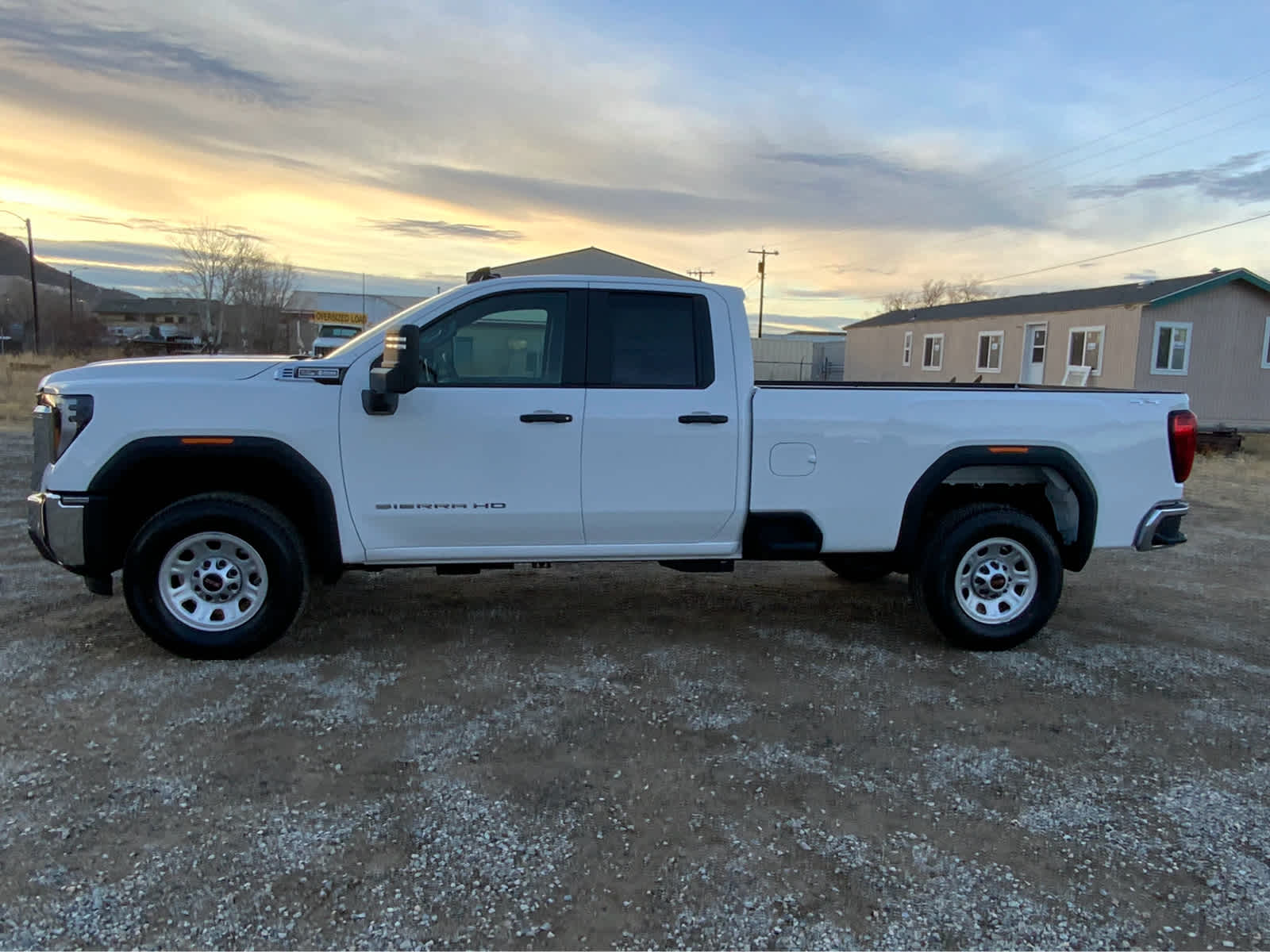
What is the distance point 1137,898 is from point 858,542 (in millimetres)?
2444

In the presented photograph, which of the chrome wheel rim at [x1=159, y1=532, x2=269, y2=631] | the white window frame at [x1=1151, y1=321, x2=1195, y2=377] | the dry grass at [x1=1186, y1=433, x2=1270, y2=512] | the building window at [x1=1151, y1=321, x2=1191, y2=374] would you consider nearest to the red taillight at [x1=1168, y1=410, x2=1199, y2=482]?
the chrome wheel rim at [x1=159, y1=532, x2=269, y2=631]

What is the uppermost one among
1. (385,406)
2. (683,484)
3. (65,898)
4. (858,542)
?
(385,406)

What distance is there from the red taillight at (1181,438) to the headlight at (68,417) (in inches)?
230

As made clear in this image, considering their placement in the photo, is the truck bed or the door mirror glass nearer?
the door mirror glass

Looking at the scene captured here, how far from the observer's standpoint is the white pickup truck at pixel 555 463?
4.48 m

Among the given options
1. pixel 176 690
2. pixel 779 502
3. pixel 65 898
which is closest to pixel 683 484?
pixel 779 502

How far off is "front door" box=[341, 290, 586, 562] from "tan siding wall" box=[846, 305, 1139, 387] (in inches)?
827

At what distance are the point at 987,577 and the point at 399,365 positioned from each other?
139 inches

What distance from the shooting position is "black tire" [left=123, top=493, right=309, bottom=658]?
4484 mm

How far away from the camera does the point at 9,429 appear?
15.2 m

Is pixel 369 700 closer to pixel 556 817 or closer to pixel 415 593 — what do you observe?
pixel 556 817

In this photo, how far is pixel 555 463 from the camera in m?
4.71

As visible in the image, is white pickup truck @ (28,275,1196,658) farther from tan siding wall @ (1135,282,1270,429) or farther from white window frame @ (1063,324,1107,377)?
white window frame @ (1063,324,1107,377)

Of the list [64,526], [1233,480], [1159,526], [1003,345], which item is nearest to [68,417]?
[64,526]
